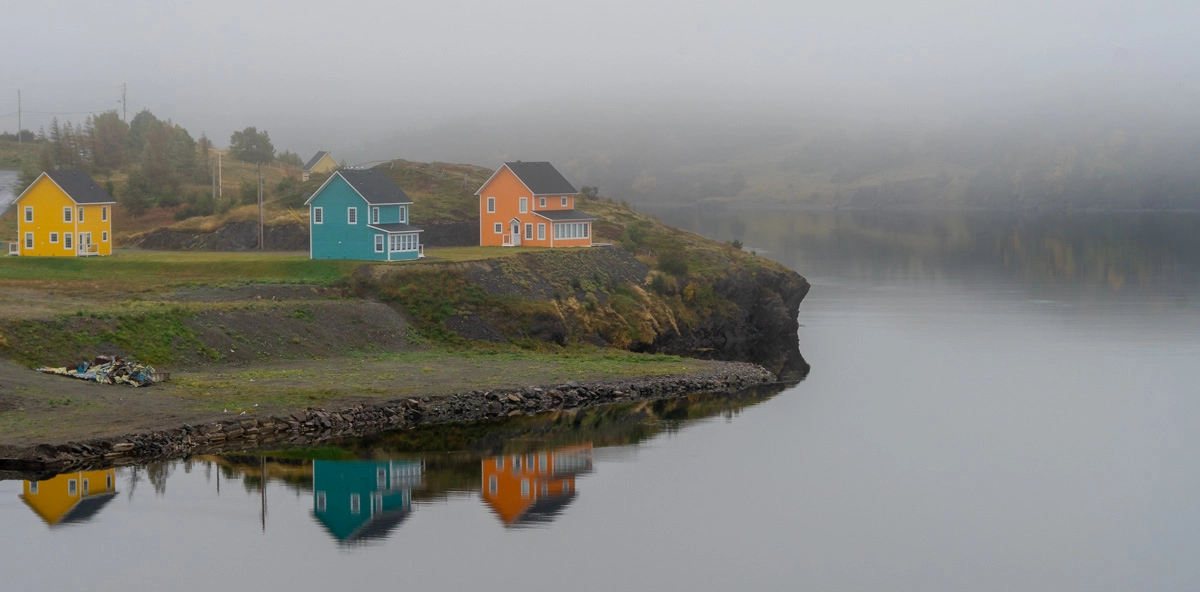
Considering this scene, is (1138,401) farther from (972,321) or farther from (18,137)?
(18,137)

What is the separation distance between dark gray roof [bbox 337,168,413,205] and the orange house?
9.39 meters

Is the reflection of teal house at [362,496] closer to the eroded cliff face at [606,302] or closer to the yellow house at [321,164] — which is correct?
the eroded cliff face at [606,302]

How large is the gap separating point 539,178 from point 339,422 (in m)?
39.5

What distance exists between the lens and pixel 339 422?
42.3 m

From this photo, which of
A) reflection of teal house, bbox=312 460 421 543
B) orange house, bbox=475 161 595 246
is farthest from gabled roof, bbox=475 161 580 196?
reflection of teal house, bbox=312 460 421 543

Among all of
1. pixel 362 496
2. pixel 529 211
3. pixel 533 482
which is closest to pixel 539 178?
pixel 529 211

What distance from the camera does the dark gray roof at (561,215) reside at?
77312 millimetres

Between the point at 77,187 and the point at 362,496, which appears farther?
the point at 77,187

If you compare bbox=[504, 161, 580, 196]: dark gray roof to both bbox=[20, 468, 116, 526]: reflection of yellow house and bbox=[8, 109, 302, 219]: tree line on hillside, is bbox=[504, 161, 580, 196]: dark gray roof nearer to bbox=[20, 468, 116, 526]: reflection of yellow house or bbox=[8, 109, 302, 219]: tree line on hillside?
bbox=[8, 109, 302, 219]: tree line on hillside

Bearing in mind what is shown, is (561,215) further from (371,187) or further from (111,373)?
(111,373)

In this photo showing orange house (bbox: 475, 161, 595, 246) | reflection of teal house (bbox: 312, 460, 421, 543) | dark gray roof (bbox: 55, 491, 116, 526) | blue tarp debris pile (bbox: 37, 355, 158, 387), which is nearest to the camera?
dark gray roof (bbox: 55, 491, 116, 526)

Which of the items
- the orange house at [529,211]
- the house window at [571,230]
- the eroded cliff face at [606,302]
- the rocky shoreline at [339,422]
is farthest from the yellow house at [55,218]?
the rocky shoreline at [339,422]

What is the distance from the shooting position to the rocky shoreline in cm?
3541

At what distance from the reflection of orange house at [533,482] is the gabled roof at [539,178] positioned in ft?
121
